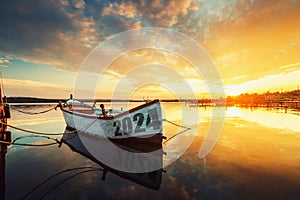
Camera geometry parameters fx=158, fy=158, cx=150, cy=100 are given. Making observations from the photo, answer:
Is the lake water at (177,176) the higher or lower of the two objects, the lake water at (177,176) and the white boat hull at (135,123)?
the lower

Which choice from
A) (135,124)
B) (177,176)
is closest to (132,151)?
(135,124)

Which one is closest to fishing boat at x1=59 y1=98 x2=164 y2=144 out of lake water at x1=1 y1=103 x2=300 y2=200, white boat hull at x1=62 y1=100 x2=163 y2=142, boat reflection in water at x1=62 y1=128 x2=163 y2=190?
white boat hull at x1=62 y1=100 x2=163 y2=142

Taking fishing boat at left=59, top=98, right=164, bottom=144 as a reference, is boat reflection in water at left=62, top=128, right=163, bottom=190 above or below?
below

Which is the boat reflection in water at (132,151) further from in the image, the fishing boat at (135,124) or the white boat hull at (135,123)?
the white boat hull at (135,123)

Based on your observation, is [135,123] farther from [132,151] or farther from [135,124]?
[132,151]

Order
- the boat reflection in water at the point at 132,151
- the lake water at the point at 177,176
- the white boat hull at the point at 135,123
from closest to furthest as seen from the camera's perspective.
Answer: the lake water at the point at 177,176 → the boat reflection in water at the point at 132,151 → the white boat hull at the point at 135,123

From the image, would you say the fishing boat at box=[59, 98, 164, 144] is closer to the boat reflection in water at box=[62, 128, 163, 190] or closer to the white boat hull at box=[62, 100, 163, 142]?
the white boat hull at box=[62, 100, 163, 142]

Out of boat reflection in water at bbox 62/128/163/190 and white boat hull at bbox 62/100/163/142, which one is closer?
boat reflection in water at bbox 62/128/163/190

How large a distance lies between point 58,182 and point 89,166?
1.81m

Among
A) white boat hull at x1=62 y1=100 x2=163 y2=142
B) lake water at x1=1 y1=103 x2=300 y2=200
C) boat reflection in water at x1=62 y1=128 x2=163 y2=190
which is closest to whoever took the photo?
lake water at x1=1 y1=103 x2=300 y2=200

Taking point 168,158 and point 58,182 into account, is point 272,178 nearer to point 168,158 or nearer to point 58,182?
point 168,158

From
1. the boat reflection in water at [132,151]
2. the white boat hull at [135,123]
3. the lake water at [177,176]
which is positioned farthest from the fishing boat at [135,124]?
the lake water at [177,176]

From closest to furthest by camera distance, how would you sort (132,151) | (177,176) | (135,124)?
1. (177,176)
2. (132,151)
3. (135,124)

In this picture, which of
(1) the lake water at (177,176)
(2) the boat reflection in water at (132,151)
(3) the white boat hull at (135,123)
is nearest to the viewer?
Result: (1) the lake water at (177,176)
